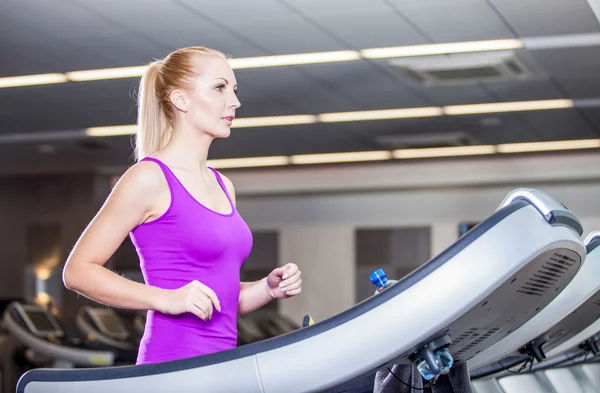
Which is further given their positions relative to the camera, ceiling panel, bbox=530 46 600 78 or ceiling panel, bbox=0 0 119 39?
ceiling panel, bbox=530 46 600 78

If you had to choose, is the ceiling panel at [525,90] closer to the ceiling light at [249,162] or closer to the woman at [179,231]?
the ceiling light at [249,162]

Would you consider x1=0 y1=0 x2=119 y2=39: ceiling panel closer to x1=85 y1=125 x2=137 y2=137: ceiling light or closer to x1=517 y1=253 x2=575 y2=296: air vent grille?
x1=85 y1=125 x2=137 y2=137: ceiling light

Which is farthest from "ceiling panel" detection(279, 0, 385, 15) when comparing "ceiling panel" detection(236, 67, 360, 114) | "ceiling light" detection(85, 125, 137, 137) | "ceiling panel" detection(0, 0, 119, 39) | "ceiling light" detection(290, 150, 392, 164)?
"ceiling light" detection(290, 150, 392, 164)

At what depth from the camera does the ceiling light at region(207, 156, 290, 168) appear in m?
10.3

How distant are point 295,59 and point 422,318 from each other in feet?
16.8

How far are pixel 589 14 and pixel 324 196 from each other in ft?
21.0

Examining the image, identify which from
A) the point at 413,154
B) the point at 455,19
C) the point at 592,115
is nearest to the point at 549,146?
the point at 413,154

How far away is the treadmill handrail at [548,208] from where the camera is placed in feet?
3.17

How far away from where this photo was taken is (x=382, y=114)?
781 centimetres

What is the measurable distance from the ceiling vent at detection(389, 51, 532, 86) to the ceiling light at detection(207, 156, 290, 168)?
3.96 metres

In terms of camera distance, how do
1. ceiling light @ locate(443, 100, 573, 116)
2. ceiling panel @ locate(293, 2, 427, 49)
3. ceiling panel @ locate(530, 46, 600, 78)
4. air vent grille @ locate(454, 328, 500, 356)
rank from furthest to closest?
1. ceiling light @ locate(443, 100, 573, 116)
2. ceiling panel @ locate(530, 46, 600, 78)
3. ceiling panel @ locate(293, 2, 427, 49)
4. air vent grille @ locate(454, 328, 500, 356)

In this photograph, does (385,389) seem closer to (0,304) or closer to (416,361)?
(416,361)

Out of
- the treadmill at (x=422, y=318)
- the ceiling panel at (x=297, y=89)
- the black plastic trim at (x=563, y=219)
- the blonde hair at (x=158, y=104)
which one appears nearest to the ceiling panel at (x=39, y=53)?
the ceiling panel at (x=297, y=89)

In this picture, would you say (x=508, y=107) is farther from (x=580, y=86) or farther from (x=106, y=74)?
(x=106, y=74)
